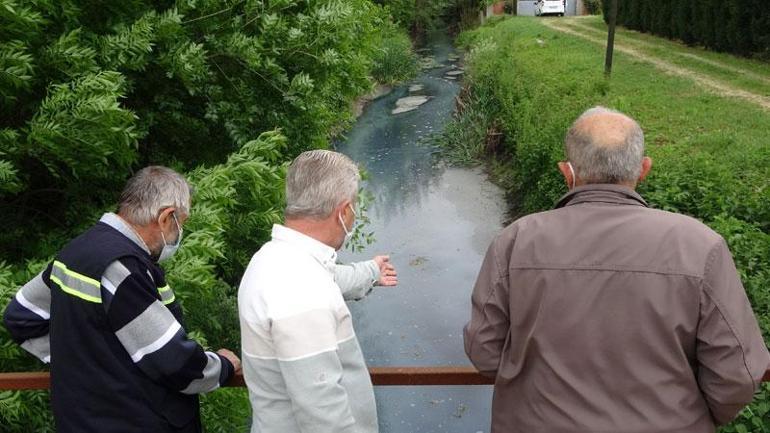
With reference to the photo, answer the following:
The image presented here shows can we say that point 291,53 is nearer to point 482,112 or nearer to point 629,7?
point 482,112

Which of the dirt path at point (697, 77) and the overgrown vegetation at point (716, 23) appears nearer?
the dirt path at point (697, 77)

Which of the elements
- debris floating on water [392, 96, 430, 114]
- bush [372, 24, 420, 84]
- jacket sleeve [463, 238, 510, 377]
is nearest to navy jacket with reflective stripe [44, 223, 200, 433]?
jacket sleeve [463, 238, 510, 377]

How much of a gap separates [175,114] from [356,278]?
2771mm

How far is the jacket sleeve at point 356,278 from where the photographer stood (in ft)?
7.36

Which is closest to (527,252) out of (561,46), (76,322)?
(76,322)

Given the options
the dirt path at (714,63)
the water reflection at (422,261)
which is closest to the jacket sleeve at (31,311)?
the water reflection at (422,261)

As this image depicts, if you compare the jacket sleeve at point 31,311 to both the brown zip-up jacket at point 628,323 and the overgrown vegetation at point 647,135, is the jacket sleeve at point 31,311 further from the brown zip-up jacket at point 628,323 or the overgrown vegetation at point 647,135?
the overgrown vegetation at point 647,135

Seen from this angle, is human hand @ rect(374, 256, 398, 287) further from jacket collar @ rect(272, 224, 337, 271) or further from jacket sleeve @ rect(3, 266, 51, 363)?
jacket sleeve @ rect(3, 266, 51, 363)

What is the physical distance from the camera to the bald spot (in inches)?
74.9

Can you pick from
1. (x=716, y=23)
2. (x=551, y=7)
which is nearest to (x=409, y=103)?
(x=716, y=23)

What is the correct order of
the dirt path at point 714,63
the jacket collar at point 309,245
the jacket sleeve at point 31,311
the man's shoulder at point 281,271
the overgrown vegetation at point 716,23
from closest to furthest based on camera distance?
1. the man's shoulder at point 281,271
2. the jacket collar at point 309,245
3. the jacket sleeve at point 31,311
4. the dirt path at point 714,63
5. the overgrown vegetation at point 716,23

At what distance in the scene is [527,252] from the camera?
183cm

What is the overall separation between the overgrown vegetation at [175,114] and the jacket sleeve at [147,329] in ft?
→ 3.06

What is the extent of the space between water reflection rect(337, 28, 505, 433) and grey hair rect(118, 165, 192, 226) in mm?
5255
